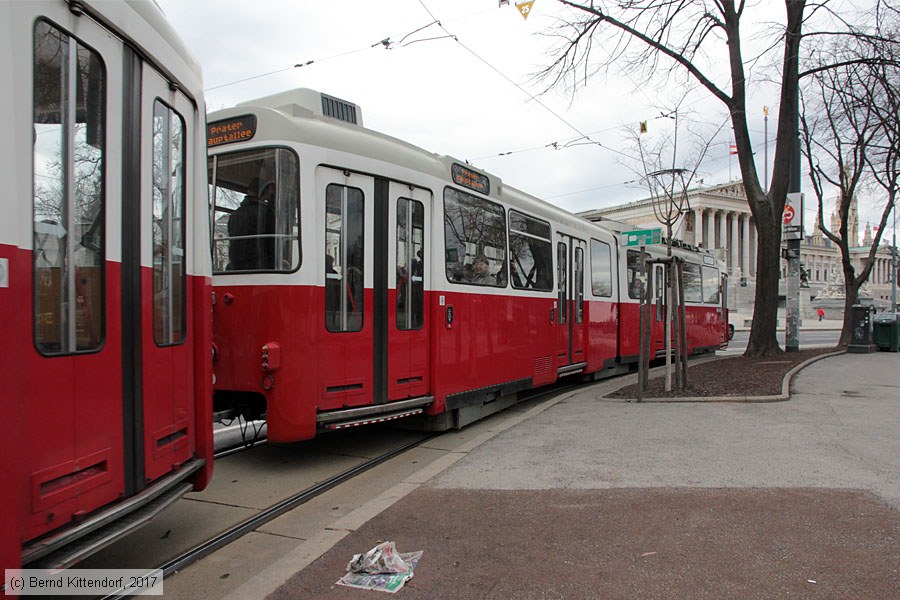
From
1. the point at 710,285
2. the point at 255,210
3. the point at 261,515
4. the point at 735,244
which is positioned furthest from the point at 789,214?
the point at 735,244

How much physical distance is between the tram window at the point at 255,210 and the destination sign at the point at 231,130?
13cm

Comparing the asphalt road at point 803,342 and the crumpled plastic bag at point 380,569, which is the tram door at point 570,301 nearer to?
the crumpled plastic bag at point 380,569

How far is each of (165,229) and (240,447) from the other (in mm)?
3795

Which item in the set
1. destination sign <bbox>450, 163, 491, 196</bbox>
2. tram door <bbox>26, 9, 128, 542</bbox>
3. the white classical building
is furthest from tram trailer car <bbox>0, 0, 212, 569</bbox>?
the white classical building

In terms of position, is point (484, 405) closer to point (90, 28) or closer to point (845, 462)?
point (845, 462)

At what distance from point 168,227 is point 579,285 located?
27.5 ft

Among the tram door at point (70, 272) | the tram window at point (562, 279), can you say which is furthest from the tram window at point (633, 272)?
the tram door at point (70, 272)

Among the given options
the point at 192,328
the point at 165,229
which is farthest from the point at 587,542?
the point at 165,229

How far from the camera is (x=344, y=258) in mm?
5957

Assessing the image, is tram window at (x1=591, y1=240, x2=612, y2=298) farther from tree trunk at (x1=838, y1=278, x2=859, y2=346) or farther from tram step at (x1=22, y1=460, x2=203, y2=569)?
tree trunk at (x1=838, y1=278, x2=859, y2=346)

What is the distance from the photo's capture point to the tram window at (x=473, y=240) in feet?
23.7

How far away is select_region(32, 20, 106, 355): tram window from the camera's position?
2805mm

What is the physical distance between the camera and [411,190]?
260 inches

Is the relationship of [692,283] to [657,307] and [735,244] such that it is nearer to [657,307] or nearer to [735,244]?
[657,307]
